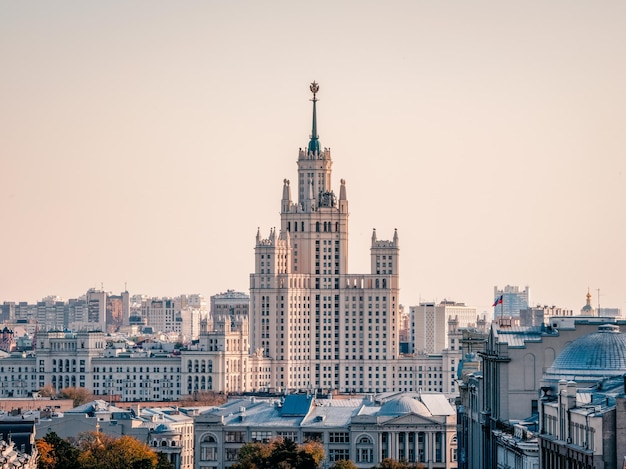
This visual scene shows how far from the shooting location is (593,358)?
114m

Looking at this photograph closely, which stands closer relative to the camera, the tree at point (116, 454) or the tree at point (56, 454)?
the tree at point (56, 454)

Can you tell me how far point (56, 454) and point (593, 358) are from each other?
63.4 metres

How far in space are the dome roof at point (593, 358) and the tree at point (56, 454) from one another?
53.5 meters

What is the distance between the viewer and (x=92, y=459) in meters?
171

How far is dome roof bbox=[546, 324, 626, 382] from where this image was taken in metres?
113

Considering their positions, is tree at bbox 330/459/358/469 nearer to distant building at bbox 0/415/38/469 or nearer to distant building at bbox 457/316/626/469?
distant building at bbox 0/415/38/469

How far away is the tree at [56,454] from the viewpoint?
16362cm

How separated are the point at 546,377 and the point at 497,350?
612 inches

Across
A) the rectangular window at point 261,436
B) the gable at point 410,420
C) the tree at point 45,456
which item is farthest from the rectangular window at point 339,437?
the tree at point 45,456

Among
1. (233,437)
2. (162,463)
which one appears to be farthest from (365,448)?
(162,463)

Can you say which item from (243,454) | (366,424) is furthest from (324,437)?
(243,454)

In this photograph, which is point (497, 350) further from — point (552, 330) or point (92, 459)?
point (92, 459)

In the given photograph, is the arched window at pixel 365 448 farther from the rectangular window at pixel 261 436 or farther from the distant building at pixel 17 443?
the distant building at pixel 17 443

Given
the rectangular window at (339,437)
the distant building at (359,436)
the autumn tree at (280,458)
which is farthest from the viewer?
the rectangular window at (339,437)
